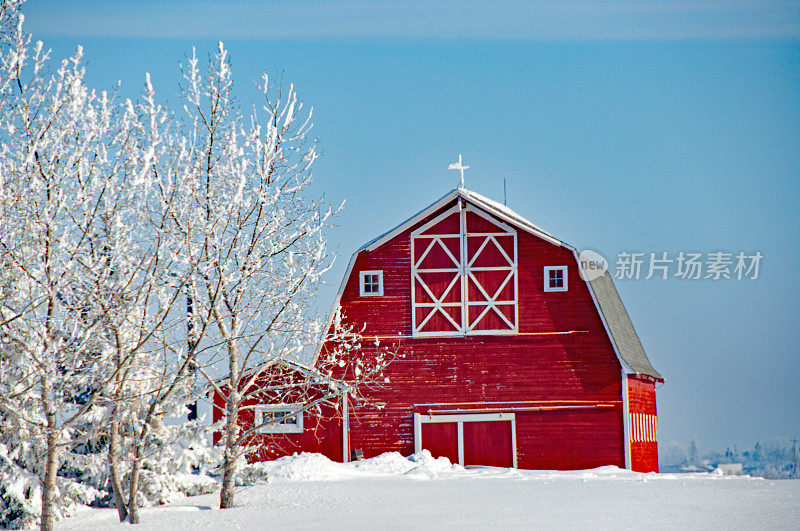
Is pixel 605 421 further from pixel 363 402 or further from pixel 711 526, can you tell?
→ pixel 711 526

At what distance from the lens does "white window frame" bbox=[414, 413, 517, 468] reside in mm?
22594

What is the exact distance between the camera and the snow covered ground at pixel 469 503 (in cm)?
1241

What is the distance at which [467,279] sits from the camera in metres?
22.9

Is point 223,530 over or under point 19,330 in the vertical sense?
under

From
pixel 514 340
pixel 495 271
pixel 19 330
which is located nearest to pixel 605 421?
pixel 514 340

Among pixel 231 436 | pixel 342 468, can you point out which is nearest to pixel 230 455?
pixel 231 436

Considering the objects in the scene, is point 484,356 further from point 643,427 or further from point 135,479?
point 135,479

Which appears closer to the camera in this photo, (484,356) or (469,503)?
(469,503)

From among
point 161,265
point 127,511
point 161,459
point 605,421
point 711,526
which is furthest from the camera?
point 605,421

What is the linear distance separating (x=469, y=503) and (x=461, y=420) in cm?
819

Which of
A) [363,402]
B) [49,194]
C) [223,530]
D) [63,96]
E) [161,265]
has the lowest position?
[223,530]

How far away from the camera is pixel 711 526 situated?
11.5m

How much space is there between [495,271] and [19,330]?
13.3m

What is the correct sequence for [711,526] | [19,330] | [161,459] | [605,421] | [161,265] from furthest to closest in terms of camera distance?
[605,421] → [161,459] → [161,265] → [19,330] → [711,526]
